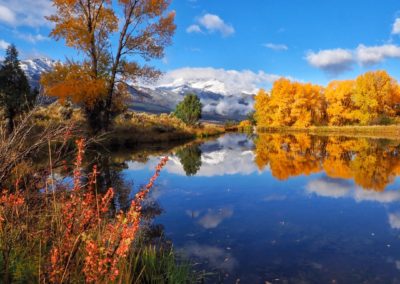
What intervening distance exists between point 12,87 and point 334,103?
60116 millimetres

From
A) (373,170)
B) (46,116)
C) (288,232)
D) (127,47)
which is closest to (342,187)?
(373,170)

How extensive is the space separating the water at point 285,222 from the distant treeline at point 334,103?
5321cm

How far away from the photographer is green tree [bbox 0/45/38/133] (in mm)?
23172

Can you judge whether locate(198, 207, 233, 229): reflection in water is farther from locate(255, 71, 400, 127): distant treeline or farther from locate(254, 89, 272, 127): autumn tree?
locate(254, 89, 272, 127): autumn tree

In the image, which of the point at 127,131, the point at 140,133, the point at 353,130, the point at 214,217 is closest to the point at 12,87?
the point at 127,131

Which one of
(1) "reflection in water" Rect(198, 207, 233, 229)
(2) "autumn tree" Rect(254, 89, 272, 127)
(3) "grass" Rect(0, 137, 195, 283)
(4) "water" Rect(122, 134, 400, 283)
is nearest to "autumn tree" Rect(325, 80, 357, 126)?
(2) "autumn tree" Rect(254, 89, 272, 127)

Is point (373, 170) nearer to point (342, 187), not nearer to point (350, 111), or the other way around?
point (342, 187)

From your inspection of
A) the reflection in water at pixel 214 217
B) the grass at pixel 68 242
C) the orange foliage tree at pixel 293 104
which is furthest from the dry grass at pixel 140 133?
the orange foliage tree at pixel 293 104

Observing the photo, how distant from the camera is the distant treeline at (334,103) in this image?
6350 centimetres

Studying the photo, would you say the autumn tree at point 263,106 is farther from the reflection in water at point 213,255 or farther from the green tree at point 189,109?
the reflection in water at point 213,255

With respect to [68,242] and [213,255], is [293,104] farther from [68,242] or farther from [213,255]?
[68,242]

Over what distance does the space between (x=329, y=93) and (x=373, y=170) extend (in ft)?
192

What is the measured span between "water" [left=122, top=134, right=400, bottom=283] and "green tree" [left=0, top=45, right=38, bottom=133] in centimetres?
1237

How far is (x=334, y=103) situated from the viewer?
68.6 meters
